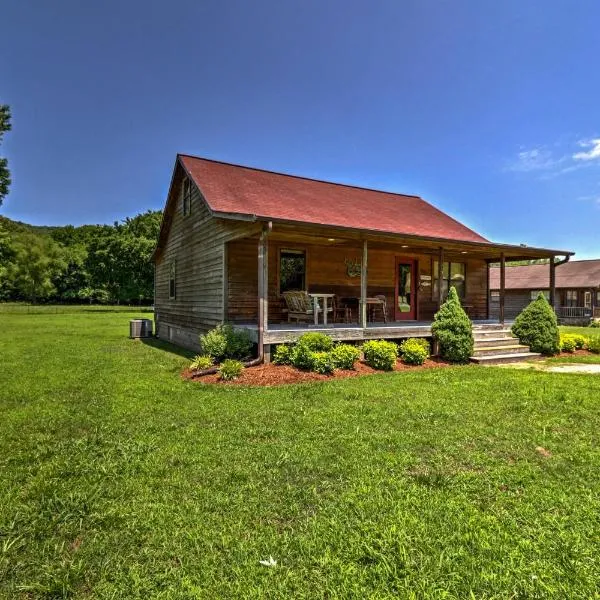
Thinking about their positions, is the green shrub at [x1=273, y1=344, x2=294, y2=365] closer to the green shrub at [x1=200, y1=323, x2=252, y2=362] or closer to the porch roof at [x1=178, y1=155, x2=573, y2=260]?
the green shrub at [x1=200, y1=323, x2=252, y2=362]

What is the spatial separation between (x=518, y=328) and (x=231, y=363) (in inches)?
340

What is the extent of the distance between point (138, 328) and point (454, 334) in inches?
504

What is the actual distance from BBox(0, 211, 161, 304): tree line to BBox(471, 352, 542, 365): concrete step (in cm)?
4422

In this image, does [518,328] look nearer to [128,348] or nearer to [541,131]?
[541,131]

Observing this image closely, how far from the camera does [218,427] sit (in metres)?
4.88

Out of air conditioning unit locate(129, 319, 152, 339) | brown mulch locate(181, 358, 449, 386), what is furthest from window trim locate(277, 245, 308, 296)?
air conditioning unit locate(129, 319, 152, 339)

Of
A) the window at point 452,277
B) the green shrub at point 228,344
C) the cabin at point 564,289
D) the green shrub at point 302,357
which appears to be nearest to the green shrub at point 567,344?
the window at point 452,277

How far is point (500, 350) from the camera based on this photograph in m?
10.8

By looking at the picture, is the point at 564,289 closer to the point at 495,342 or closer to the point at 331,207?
the point at 495,342

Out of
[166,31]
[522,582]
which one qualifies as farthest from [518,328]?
[166,31]

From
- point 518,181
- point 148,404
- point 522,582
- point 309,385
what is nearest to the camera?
point 522,582

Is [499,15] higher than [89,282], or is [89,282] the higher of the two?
[499,15]

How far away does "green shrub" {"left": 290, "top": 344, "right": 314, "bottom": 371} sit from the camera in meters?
8.22

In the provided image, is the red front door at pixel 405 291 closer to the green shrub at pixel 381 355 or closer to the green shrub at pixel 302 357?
the green shrub at pixel 381 355
